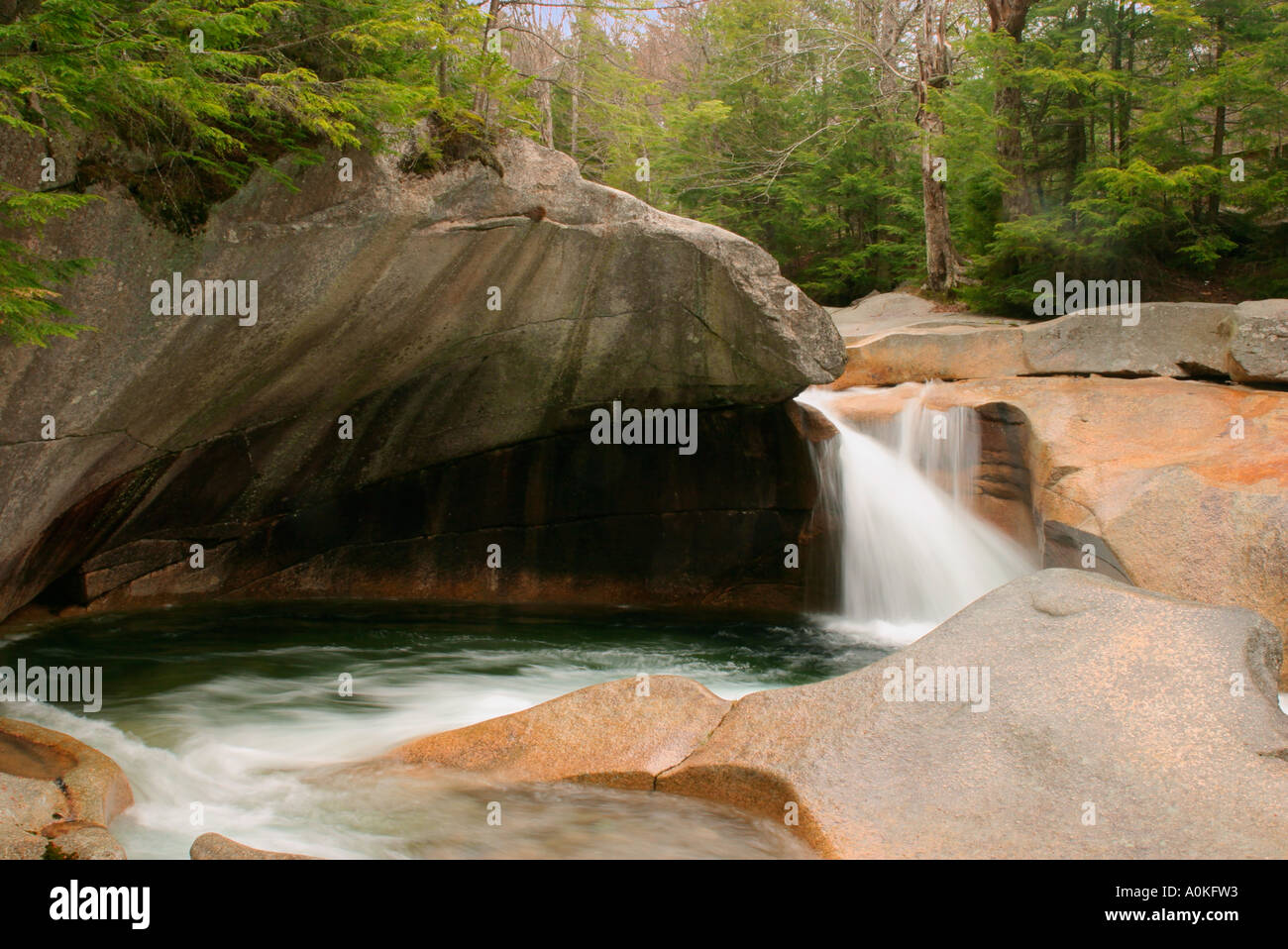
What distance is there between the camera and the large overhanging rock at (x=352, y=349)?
7387 millimetres

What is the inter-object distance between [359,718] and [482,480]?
479 centimetres

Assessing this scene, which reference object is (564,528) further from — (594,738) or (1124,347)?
(1124,347)

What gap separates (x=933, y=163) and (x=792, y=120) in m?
5.70

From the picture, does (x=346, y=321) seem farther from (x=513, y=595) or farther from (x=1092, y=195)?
(x=1092, y=195)

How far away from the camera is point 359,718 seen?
696 cm

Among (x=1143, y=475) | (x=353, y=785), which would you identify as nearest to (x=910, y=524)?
(x=1143, y=475)

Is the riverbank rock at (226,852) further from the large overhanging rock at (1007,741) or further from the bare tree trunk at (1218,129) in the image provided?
the bare tree trunk at (1218,129)

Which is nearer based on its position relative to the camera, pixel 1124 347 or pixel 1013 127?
pixel 1124 347

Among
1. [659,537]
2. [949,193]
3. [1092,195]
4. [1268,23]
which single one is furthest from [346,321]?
[949,193]

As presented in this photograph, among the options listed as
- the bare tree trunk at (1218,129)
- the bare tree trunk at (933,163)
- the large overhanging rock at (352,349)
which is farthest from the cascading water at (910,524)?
the bare tree trunk at (933,163)

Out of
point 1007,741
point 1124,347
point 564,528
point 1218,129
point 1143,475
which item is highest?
point 1218,129

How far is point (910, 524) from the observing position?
11.0 m

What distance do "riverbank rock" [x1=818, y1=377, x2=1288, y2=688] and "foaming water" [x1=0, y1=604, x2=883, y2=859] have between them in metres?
2.29

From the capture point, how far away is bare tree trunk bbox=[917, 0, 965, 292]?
709 inches
